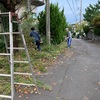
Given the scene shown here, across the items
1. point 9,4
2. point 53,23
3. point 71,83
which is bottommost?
point 71,83

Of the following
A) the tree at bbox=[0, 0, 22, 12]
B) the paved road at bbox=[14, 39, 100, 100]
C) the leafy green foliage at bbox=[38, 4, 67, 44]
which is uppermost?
the tree at bbox=[0, 0, 22, 12]

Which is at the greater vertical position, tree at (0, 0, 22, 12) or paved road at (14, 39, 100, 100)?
tree at (0, 0, 22, 12)

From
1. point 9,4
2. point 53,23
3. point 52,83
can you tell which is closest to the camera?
point 52,83

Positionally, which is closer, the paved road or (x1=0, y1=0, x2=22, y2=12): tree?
the paved road

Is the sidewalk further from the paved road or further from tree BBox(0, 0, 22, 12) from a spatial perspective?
tree BBox(0, 0, 22, 12)

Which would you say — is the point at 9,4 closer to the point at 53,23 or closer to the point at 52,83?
the point at 52,83

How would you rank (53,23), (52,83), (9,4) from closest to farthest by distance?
(52,83) < (9,4) < (53,23)

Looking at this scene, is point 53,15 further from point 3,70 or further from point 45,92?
point 45,92

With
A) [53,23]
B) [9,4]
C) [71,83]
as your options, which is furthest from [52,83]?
[53,23]

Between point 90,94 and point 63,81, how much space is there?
4.17ft

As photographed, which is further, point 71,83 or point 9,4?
point 9,4

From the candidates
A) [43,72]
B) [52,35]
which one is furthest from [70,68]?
[52,35]

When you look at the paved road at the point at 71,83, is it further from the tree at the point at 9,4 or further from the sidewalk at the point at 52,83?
the tree at the point at 9,4

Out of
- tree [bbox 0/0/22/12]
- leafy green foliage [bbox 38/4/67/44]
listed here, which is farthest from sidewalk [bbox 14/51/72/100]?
leafy green foliage [bbox 38/4/67/44]
